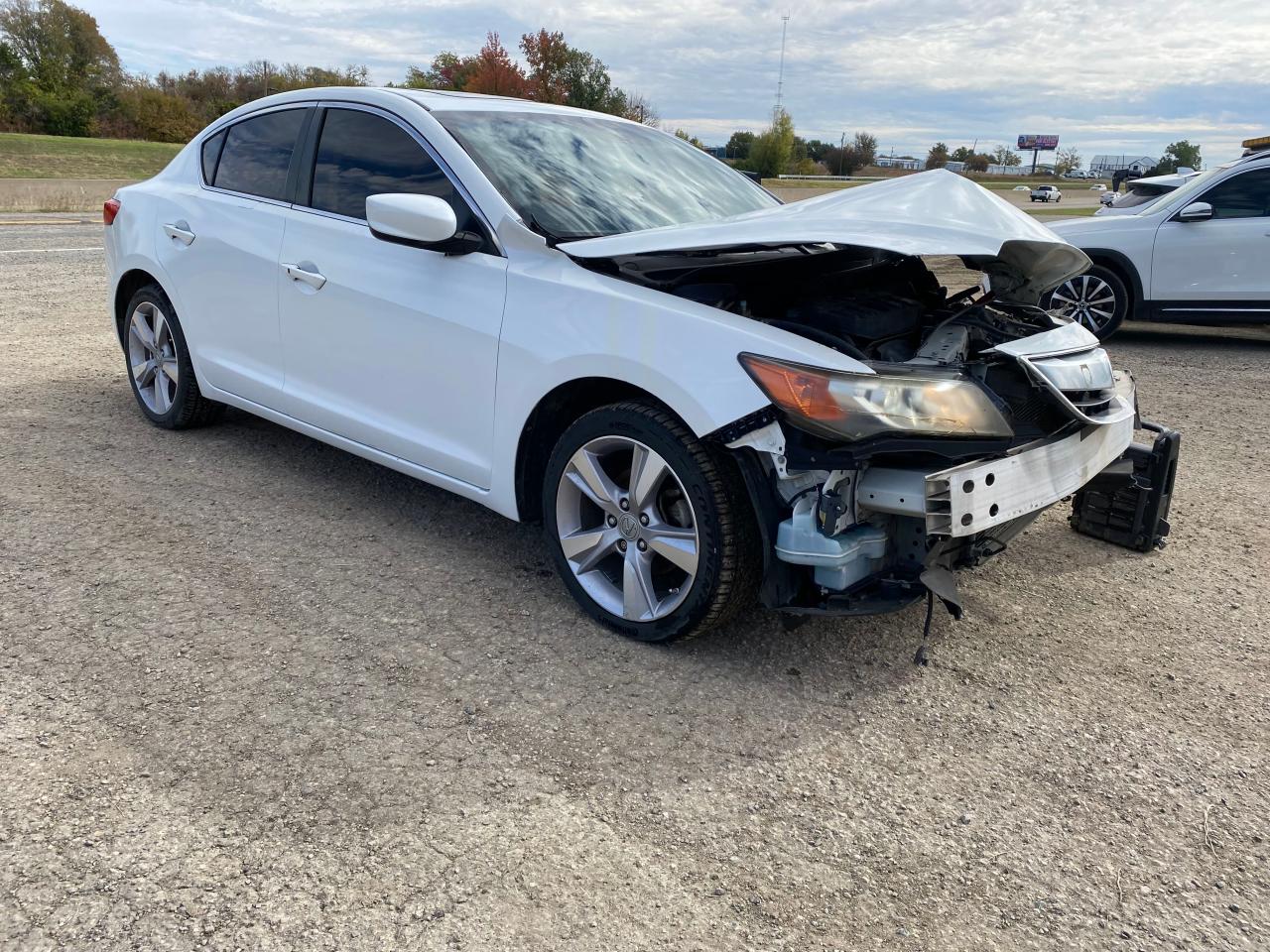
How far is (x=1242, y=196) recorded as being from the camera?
28.3 feet

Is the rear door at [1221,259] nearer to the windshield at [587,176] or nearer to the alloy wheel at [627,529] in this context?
the windshield at [587,176]

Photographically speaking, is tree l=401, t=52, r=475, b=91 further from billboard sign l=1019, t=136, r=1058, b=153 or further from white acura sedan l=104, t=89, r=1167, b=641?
billboard sign l=1019, t=136, r=1058, b=153

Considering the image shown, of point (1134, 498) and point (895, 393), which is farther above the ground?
point (895, 393)

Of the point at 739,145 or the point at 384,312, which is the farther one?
the point at 739,145

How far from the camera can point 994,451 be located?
111 inches

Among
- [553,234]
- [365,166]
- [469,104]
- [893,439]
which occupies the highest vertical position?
[469,104]

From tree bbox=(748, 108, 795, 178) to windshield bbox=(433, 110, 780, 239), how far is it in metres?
88.4

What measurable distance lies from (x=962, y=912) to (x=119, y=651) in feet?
8.25

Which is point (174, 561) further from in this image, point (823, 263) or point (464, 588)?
point (823, 263)

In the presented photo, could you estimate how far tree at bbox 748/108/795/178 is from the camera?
89625 millimetres

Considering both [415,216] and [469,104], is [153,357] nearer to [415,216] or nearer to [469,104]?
[469,104]

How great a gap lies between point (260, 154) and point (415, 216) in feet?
5.53

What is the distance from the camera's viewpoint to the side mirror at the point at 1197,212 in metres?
8.64

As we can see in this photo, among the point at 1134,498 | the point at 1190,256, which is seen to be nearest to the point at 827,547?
the point at 1134,498
